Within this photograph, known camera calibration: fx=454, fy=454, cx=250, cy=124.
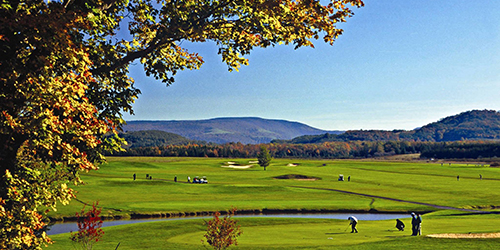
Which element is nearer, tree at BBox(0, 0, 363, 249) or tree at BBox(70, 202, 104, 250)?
tree at BBox(0, 0, 363, 249)

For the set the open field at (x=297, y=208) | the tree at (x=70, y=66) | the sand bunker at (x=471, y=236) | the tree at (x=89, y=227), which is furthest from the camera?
the open field at (x=297, y=208)

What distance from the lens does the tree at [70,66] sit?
11.2 metres

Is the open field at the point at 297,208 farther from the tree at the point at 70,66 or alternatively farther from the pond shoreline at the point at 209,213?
the tree at the point at 70,66

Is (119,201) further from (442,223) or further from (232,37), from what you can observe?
(232,37)

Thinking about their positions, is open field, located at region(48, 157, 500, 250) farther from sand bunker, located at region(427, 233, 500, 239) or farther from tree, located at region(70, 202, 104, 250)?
tree, located at region(70, 202, 104, 250)

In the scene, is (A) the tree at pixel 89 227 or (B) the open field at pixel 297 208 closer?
(A) the tree at pixel 89 227

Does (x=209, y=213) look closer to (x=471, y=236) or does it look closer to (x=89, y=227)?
(x=471, y=236)

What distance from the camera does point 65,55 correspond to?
38.1 feet

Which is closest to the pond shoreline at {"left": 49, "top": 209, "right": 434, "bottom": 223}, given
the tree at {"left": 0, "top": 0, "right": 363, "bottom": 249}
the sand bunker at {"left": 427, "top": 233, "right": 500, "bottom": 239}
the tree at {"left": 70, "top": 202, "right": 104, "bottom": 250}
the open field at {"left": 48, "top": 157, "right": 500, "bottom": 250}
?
the open field at {"left": 48, "top": 157, "right": 500, "bottom": 250}

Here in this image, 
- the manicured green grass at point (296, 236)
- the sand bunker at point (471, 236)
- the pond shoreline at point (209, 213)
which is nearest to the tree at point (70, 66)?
the manicured green grass at point (296, 236)

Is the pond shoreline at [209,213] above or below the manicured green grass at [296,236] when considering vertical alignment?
below

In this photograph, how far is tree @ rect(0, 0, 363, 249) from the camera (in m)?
11.2

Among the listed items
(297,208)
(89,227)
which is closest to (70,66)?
(89,227)

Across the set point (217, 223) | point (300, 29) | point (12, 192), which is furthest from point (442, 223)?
point (12, 192)
